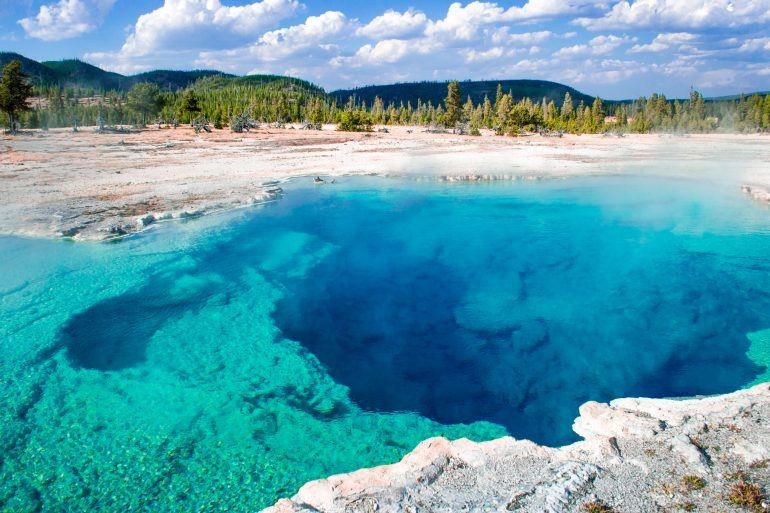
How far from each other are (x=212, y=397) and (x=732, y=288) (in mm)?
13679

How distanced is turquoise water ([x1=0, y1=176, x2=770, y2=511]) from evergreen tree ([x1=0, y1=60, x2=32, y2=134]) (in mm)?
42774

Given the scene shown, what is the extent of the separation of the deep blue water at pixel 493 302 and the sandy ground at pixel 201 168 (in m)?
3.88

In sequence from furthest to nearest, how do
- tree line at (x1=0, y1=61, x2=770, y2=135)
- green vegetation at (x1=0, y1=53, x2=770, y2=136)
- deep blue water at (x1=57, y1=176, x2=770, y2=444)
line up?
green vegetation at (x1=0, y1=53, x2=770, y2=136) < tree line at (x1=0, y1=61, x2=770, y2=135) < deep blue water at (x1=57, y1=176, x2=770, y2=444)

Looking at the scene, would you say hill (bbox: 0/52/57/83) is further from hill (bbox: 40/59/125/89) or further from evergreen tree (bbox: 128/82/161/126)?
evergreen tree (bbox: 128/82/161/126)

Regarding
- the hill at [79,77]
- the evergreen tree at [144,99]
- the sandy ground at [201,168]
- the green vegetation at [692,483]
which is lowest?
the green vegetation at [692,483]

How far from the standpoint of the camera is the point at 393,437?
7758mm

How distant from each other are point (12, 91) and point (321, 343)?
2157 inches

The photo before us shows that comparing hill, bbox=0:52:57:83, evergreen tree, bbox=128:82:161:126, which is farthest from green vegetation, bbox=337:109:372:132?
hill, bbox=0:52:57:83

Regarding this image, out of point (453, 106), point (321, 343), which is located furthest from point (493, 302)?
point (453, 106)

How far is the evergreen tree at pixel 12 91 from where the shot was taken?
47438 millimetres

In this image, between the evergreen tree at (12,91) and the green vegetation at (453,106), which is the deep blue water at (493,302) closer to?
the evergreen tree at (12,91)

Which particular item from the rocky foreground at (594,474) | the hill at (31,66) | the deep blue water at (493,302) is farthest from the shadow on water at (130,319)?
the hill at (31,66)

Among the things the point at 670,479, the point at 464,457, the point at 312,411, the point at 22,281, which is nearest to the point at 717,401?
the point at 670,479

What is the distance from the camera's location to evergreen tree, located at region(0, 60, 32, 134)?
4744 centimetres
